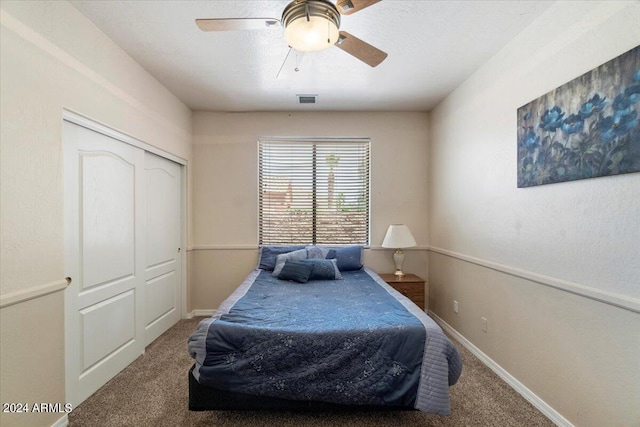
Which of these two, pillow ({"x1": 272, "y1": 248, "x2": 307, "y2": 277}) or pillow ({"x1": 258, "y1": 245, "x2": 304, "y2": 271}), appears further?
pillow ({"x1": 258, "y1": 245, "x2": 304, "y2": 271})

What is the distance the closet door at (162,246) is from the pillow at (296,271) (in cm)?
128

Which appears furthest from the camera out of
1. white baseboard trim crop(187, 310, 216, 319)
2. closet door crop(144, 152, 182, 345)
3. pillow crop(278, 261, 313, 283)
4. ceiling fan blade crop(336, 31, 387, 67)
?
white baseboard trim crop(187, 310, 216, 319)

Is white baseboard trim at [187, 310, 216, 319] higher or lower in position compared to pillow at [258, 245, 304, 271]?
lower

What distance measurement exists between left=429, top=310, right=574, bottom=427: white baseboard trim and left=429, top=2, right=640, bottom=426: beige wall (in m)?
0.04

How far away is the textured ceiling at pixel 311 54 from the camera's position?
1.83m

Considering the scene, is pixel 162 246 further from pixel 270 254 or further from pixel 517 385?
pixel 517 385

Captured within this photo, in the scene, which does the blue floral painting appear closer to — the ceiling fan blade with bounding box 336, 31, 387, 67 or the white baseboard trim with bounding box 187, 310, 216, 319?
the ceiling fan blade with bounding box 336, 31, 387, 67

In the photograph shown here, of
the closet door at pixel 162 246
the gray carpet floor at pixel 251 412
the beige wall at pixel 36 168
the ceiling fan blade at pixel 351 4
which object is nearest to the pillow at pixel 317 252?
the closet door at pixel 162 246

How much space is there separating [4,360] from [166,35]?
2232 mm

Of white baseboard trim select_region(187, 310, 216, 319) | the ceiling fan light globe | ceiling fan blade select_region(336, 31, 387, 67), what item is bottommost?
white baseboard trim select_region(187, 310, 216, 319)

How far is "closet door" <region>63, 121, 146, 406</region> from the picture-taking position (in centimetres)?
188

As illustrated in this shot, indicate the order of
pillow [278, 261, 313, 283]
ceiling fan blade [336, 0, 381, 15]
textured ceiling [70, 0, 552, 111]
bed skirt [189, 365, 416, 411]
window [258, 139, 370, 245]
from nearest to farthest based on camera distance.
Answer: ceiling fan blade [336, 0, 381, 15]
bed skirt [189, 365, 416, 411]
textured ceiling [70, 0, 552, 111]
pillow [278, 261, 313, 283]
window [258, 139, 370, 245]

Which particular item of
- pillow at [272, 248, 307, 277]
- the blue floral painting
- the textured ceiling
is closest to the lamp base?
pillow at [272, 248, 307, 277]

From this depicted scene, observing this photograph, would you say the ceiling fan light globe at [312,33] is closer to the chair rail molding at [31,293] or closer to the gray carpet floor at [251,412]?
the chair rail molding at [31,293]
